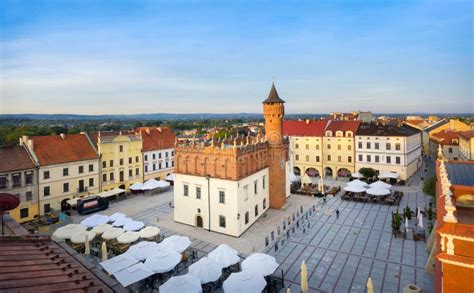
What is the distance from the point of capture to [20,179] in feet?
110

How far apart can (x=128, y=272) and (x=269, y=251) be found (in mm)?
12122

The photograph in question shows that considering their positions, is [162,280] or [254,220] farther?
[254,220]

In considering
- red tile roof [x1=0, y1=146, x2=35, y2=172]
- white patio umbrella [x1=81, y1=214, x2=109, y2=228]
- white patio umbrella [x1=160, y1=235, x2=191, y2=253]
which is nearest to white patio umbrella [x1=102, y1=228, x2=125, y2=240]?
white patio umbrella [x1=81, y1=214, x2=109, y2=228]

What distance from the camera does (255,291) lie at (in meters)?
16.7

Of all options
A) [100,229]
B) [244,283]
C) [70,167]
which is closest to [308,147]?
[100,229]

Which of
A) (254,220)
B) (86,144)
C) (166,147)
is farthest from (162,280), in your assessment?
(166,147)

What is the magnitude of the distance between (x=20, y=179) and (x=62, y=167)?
4861 millimetres

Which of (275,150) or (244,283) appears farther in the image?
(275,150)

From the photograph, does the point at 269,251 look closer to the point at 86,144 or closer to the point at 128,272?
the point at 128,272

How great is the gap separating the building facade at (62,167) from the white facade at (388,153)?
4452cm

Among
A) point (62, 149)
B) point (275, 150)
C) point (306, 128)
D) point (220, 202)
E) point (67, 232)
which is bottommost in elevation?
point (67, 232)

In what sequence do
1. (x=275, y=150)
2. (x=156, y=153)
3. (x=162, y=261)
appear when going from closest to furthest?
(x=162, y=261), (x=275, y=150), (x=156, y=153)

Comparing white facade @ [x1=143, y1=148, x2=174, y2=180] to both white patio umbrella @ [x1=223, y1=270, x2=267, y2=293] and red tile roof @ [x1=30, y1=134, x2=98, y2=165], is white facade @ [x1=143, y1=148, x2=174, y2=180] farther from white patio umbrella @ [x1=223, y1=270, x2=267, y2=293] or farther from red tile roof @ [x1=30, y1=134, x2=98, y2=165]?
white patio umbrella @ [x1=223, y1=270, x2=267, y2=293]

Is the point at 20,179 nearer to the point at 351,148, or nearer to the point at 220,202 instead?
the point at 220,202
